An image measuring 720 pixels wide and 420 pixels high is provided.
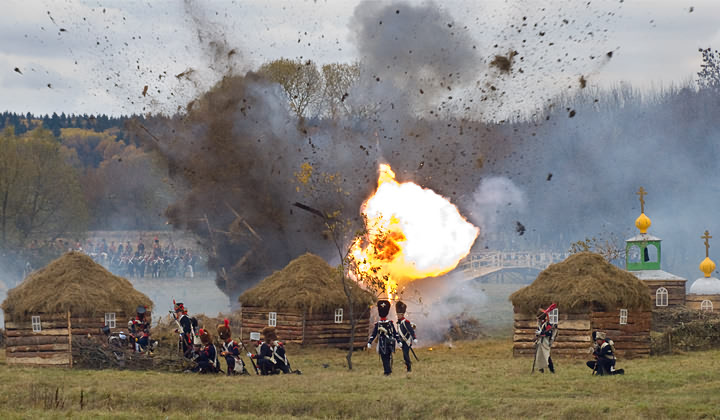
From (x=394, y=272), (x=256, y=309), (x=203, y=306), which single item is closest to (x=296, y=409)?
(x=256, y=309)

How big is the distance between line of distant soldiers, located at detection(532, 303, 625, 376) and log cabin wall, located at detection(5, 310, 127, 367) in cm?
1379

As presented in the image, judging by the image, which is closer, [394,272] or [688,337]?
[688,337]

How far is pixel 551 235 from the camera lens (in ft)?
316

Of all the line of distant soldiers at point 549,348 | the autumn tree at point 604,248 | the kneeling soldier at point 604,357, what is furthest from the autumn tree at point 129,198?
the kneeling soldier at point 604,357

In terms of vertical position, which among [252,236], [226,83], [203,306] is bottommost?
[203,306]

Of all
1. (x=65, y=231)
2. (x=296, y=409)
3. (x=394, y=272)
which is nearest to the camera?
(x=296, y=409)

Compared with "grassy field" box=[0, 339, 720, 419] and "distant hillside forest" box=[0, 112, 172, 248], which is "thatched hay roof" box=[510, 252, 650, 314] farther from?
"distant hillside forest" box=[0, 112, 172, 248]

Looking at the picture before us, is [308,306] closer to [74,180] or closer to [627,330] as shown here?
[627,330]

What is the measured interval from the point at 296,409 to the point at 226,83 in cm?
3398

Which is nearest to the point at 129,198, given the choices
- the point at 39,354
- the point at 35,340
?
the point at 35,340

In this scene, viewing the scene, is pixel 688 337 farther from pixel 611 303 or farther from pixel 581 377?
pixel 581 377

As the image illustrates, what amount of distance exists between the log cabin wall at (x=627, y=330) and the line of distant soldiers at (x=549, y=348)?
412cm

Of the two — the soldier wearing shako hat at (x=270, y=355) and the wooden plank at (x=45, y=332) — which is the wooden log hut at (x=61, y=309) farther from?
the soldier wearing shako hat at (x=270, y=355)

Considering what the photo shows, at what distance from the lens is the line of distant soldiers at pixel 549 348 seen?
2556 cm
